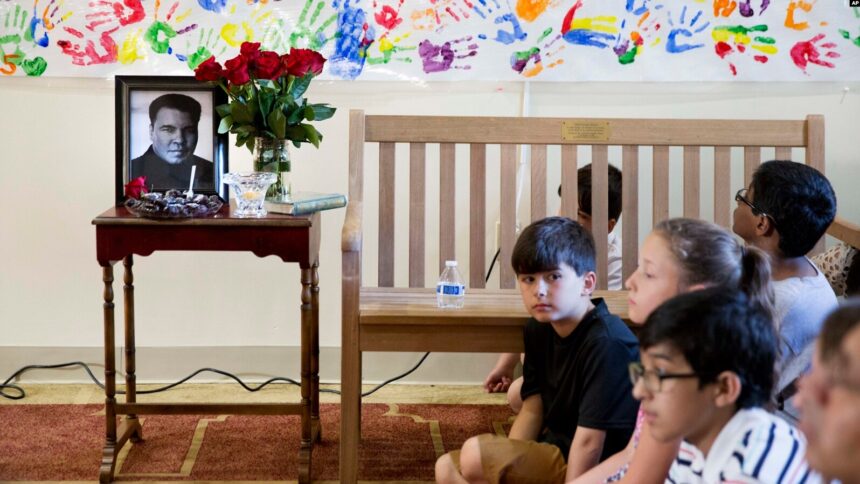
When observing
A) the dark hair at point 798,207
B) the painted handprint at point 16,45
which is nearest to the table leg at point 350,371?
the dark hair at point 798,207

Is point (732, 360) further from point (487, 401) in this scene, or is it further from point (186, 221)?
point (487, 401)

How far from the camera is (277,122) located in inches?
99.5

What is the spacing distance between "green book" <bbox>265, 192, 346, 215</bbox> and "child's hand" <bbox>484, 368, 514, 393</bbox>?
2.11 ft

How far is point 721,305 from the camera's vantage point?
52.6 inches

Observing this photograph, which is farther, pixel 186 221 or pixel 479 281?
pixel 479 281

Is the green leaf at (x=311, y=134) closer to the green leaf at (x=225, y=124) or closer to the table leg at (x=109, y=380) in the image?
the green leaf at (x=225, y=124)

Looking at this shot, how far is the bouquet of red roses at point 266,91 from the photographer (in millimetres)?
2488

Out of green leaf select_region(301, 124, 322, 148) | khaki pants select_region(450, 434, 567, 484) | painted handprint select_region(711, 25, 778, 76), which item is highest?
painted handprint select_region(711, 25, 778, 76)

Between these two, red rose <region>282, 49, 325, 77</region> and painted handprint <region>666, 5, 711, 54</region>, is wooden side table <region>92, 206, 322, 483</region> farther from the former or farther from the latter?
painted handprint <region>666, 5, 711, 54</region>

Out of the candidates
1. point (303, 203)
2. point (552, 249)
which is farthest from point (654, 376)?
point (303, 203)

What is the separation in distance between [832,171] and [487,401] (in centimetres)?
129

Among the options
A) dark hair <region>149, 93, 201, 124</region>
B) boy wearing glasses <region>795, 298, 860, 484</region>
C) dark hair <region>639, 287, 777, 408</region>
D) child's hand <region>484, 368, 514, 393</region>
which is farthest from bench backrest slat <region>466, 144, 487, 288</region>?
boy wearing glasses <region>795, 298, 860, 484</region>

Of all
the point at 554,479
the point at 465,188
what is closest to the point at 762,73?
the point at 465,188

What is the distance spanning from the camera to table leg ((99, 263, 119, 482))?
250 cm
